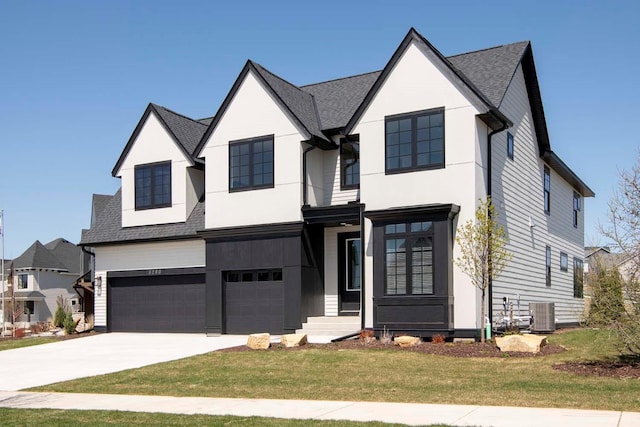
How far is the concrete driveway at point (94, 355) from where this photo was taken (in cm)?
1814

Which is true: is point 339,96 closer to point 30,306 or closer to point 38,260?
point 38,260

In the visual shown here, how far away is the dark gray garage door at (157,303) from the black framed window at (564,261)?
15538 mm

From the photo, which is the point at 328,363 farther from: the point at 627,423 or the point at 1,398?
the point at 627,423

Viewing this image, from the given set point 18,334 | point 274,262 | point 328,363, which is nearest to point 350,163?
point 274,262

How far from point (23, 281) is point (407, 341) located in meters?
50.4

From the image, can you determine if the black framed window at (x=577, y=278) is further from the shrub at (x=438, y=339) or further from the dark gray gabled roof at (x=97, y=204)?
the dark gray gabled roof at (x=97, y=204)

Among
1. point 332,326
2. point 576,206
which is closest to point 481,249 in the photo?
point 332,326

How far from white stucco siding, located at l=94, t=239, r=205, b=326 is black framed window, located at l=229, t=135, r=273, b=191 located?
331cm

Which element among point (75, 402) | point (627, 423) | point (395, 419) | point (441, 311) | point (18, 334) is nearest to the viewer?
point (627, 423)

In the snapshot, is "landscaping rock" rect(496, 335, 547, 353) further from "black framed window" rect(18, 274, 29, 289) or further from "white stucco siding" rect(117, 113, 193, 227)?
"black framed window" rect(18, 274, 29, 289)

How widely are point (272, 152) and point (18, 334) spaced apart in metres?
16.2

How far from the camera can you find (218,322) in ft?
84.0

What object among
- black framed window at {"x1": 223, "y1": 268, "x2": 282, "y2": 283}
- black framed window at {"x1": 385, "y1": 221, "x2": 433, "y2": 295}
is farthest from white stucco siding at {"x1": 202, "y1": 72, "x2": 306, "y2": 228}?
black framed window at {"x1": 385, "y1": 221, "x2": 433, "y2": 295}

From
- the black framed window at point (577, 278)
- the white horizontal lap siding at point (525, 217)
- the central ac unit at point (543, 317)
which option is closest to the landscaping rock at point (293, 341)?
the white horizontal lap siding at point (525, 217)
